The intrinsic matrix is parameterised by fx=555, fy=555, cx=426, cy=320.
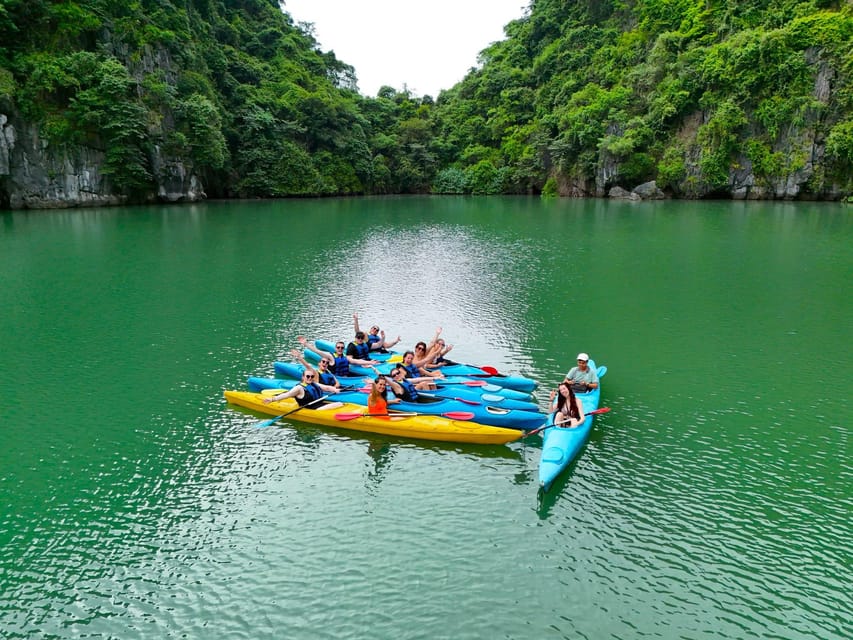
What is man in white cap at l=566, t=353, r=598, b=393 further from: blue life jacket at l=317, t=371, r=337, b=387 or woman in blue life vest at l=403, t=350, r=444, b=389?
blue life jacket at l=317, t=371, r=337, b=387

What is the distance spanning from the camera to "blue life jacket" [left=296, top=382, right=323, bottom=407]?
9398 mm

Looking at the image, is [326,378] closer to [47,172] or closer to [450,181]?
[47,172]

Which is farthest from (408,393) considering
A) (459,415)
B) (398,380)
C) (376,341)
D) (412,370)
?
(376,341)

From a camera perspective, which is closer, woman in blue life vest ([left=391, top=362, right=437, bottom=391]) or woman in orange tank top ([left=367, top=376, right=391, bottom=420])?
woman in orange tank top ([left=367, top=376, right=391, bottom=420])

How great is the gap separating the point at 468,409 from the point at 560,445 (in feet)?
5.87

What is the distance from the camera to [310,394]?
949cm

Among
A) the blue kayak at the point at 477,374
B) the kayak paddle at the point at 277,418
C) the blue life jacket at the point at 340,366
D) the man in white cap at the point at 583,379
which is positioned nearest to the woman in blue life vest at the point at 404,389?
the blue kayak at the point at 477,374

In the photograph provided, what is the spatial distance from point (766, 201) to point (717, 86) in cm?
1011

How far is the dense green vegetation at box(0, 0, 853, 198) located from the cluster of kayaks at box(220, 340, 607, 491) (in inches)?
1460

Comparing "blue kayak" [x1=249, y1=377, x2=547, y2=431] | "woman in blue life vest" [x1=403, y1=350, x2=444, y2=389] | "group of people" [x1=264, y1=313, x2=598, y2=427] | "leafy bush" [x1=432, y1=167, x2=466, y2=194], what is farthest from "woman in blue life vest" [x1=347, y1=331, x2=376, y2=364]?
"leafy bush" [x1=432, y1=167, x2=466, y2=194]

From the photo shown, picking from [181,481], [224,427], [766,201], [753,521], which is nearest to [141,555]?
[181,481]

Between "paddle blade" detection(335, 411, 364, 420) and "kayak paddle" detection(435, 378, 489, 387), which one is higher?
"kayak paddle" detection(435, 378, 489, 387)

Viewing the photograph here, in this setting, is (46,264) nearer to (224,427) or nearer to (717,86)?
(224,427)

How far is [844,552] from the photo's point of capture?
6129 millimetres
